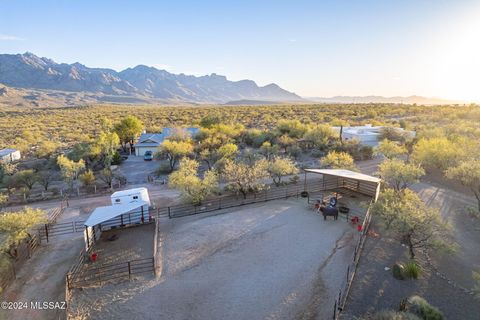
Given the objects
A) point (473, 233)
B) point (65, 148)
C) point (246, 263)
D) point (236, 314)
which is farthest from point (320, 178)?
point (65, 148)

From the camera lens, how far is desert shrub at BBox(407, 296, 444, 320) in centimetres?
1110

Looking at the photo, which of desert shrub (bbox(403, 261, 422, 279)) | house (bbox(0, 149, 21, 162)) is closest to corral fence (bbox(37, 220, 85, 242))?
desert shrub (bbox(403, 261, 422, 279))

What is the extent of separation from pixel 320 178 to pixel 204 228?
13.9 metres

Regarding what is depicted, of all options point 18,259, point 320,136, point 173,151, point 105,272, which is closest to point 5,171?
point 173,151

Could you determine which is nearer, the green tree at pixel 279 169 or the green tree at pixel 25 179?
the green tree at pixel 279 169

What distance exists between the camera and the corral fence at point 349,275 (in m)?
11.6

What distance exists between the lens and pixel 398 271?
13828 mm

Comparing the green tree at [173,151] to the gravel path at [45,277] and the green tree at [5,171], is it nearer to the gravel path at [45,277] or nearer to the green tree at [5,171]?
the green tree at [5,171]

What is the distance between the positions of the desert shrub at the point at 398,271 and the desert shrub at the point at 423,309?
6.31 feet

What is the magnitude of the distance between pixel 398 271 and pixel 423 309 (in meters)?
2.64


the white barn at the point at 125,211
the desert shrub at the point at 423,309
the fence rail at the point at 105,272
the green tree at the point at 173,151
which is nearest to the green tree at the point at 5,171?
the green tree at the point at 173,151

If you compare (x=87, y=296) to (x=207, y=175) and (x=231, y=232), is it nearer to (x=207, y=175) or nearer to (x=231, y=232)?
(x=231, y=232)

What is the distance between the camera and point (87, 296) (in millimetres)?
13141

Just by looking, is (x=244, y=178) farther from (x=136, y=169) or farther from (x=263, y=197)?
(x=136, y=169)
